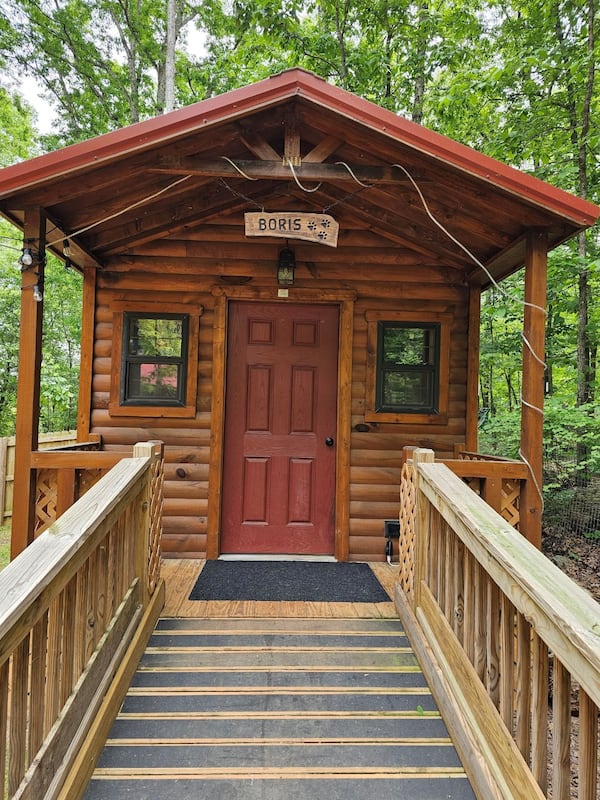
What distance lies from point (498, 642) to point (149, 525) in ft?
6.00

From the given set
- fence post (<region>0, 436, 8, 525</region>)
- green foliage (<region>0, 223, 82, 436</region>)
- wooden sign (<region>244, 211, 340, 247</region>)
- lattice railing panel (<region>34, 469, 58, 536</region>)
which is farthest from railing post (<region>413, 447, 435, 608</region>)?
green foliage (<region>0, 223, 82, 436</region>)

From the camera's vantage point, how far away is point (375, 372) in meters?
3.92

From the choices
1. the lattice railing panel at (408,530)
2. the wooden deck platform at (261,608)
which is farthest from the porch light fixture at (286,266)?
the wooden deck platform at (261,608)

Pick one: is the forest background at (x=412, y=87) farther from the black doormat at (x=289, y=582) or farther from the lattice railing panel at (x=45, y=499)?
the lattice railing panel at (x=45, y=499)

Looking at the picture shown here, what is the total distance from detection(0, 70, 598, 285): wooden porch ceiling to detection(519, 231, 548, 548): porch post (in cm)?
17

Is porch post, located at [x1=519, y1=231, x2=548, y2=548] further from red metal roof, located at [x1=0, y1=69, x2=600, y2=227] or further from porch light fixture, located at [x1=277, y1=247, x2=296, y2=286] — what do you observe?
porch light fixture, located at [x1=277, y1=247, x2=296, y2=286]

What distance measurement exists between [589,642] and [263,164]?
2.71m

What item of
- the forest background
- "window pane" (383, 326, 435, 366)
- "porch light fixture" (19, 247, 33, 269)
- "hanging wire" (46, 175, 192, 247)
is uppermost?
the forest background

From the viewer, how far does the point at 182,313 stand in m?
3.88

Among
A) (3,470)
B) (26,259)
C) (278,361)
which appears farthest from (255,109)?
(3,470)

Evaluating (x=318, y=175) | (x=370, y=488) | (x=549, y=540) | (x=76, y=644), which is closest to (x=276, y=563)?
(x=370, y=488)

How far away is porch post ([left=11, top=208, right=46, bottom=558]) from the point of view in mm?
2750

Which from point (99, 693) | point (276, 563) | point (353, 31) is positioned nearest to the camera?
point (99, 693)

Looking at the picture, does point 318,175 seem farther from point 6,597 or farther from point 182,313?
point 6,597
